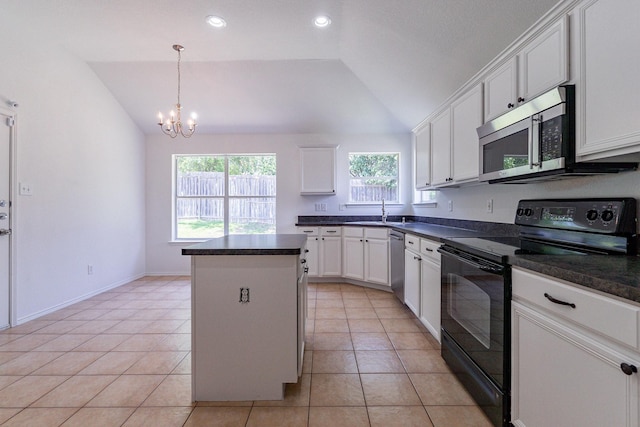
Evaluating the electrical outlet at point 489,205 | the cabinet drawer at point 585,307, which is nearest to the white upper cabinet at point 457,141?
the electrical outlet at point 489,205

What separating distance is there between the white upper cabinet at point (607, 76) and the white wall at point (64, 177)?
4.52m

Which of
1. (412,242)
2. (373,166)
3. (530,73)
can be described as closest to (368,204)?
(373,166)

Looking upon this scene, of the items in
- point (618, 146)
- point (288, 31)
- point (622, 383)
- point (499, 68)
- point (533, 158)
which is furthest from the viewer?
point (288, 31)

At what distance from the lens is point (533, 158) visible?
1724mm

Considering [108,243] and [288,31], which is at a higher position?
[288,31]

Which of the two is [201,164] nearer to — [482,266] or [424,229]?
[424,229]

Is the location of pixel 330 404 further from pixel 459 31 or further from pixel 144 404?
pixel 459 31

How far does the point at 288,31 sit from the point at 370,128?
2.15 metres

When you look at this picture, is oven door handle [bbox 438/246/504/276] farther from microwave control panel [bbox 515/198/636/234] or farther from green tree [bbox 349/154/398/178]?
green tree [bbox 349/154/398/178]

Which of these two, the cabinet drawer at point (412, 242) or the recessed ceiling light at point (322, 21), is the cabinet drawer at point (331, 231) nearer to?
the cabinet drawer at point (412, 242)

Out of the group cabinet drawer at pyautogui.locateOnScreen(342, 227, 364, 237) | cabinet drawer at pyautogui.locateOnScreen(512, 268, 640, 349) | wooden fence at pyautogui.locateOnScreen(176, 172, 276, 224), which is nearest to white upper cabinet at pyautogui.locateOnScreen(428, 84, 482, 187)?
cabinet drawer at pyautogui.locateOnScreen(342, 227, 364, 237)

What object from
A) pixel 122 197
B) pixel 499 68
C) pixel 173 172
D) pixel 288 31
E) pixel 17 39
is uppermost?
pixel 288 31

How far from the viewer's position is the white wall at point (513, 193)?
153cm

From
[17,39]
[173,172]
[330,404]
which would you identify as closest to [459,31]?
[330,404]
